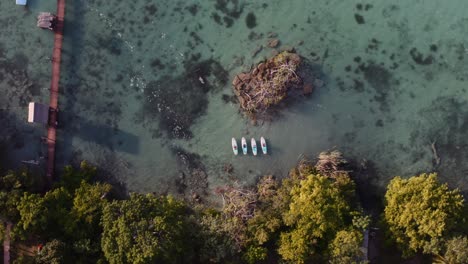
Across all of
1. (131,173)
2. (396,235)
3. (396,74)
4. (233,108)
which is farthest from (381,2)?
(131,173)

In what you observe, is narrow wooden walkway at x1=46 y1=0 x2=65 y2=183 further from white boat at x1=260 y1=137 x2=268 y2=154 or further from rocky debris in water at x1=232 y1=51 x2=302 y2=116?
white boat at x1=260 y1=137 x2=268 y2=154

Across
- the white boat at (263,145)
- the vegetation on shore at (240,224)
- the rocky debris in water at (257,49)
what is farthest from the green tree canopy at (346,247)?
the rocky debris in water at (257,49)

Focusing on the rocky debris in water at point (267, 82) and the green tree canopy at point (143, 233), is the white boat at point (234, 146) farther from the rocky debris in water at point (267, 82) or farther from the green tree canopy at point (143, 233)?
the green tree canopy at point (143, 233)

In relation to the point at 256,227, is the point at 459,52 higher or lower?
higher

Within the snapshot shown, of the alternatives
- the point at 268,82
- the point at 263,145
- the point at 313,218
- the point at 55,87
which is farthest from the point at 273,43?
the point at 55,87

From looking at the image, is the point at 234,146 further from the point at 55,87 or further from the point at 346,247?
the point at 55,87

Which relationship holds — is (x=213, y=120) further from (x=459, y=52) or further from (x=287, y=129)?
(x=459, y=52)

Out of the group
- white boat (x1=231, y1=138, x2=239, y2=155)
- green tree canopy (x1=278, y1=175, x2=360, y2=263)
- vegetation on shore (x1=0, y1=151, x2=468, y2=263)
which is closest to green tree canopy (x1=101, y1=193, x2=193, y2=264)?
vegetation on shore (x1=0, y1=151, x2=468, y2=263)
